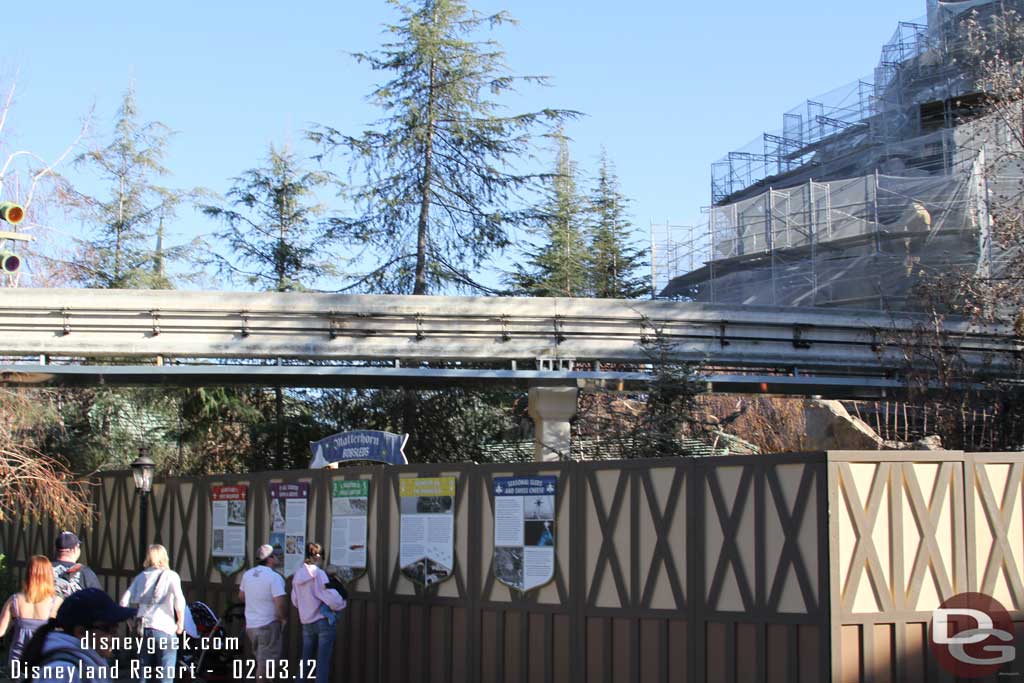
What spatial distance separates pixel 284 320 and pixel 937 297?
12.3 metres

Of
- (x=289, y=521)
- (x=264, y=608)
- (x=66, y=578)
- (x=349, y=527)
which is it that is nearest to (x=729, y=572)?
(x=264, y=608)

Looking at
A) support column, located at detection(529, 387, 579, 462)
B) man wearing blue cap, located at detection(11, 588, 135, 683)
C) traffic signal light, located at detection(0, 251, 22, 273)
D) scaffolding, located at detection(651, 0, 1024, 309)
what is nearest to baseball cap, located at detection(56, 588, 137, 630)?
man wearing blue cap, located at detection(11, 588, 135, 683)

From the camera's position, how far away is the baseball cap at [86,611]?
17.9ft

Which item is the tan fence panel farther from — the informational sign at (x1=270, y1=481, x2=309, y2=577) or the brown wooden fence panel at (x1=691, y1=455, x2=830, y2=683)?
the informational sign at (x1=270, y1=481, x2=309, y2=577)

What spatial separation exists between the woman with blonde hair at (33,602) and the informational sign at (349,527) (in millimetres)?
4805

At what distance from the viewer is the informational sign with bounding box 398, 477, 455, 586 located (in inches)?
507

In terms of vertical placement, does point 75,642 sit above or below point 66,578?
above

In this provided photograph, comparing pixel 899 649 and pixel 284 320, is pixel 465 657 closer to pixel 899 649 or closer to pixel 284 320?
pixel 899 649

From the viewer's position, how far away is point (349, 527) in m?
14.1

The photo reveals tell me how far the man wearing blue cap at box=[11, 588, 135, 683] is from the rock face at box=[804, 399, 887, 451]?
16.0 metres

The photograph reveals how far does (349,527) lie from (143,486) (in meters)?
4.43

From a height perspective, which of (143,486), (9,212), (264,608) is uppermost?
(9,212)

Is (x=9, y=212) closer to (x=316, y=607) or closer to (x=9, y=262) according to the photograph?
(x=9, y=262)

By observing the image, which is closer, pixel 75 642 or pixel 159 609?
pixel 75 642
